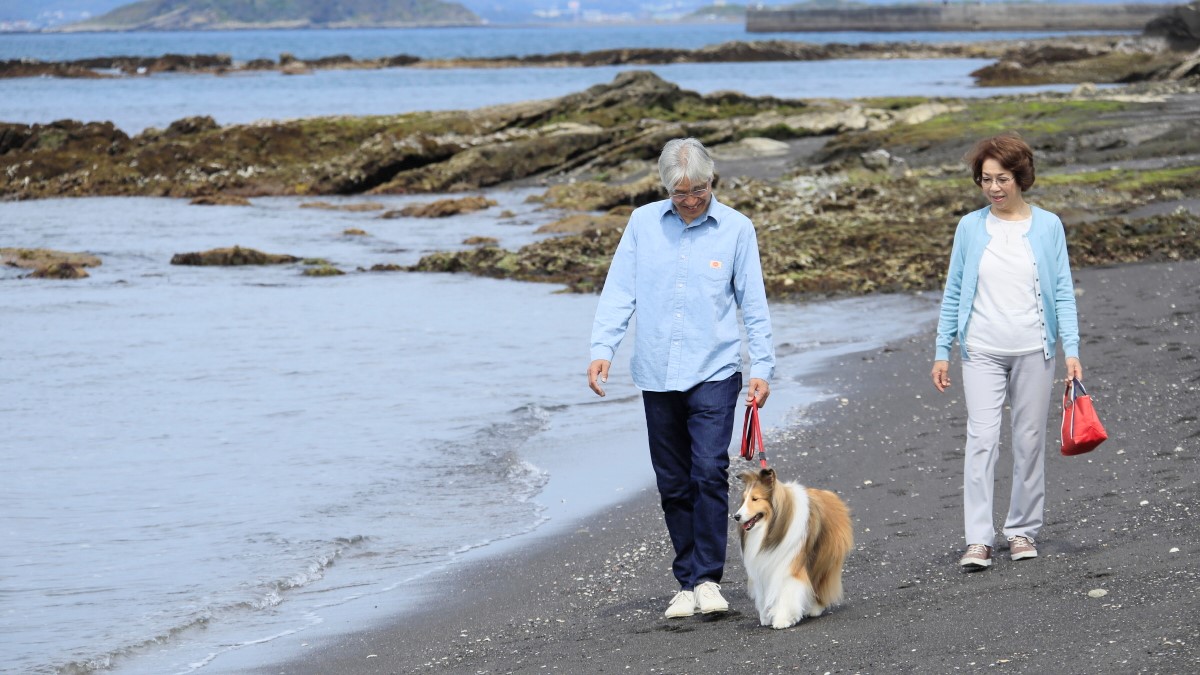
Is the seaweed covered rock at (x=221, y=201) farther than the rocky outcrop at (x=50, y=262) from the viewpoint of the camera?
Yes

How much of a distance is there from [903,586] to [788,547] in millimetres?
1002

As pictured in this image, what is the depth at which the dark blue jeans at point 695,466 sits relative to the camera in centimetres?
567

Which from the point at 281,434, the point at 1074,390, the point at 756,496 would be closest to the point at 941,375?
the point at 1074,390

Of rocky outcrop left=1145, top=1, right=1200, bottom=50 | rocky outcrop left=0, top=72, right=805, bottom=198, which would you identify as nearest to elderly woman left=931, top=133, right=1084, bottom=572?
rocky outcrop left=0, top=72, right=805, bottom=198

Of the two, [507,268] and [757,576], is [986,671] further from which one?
[507,268]

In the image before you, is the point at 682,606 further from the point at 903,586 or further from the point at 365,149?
the point at 365,149

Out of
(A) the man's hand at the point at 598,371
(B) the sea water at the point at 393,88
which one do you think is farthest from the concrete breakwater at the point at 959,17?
(A) the man's hand at the point at 598,371

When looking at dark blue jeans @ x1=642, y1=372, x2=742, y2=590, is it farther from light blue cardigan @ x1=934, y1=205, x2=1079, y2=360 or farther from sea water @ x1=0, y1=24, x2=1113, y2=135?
sea water @ x1=0, y1=24, x2=1113, y2=135

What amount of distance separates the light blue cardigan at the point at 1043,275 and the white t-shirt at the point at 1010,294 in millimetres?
25

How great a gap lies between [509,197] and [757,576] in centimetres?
2810

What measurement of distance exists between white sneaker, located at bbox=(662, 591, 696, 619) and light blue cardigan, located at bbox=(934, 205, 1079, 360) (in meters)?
1.59

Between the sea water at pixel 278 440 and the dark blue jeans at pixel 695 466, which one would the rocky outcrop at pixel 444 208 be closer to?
the sea water at pixel 278 440

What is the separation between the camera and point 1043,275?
5957 mm

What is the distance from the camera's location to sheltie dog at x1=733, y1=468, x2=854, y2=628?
5316mm
